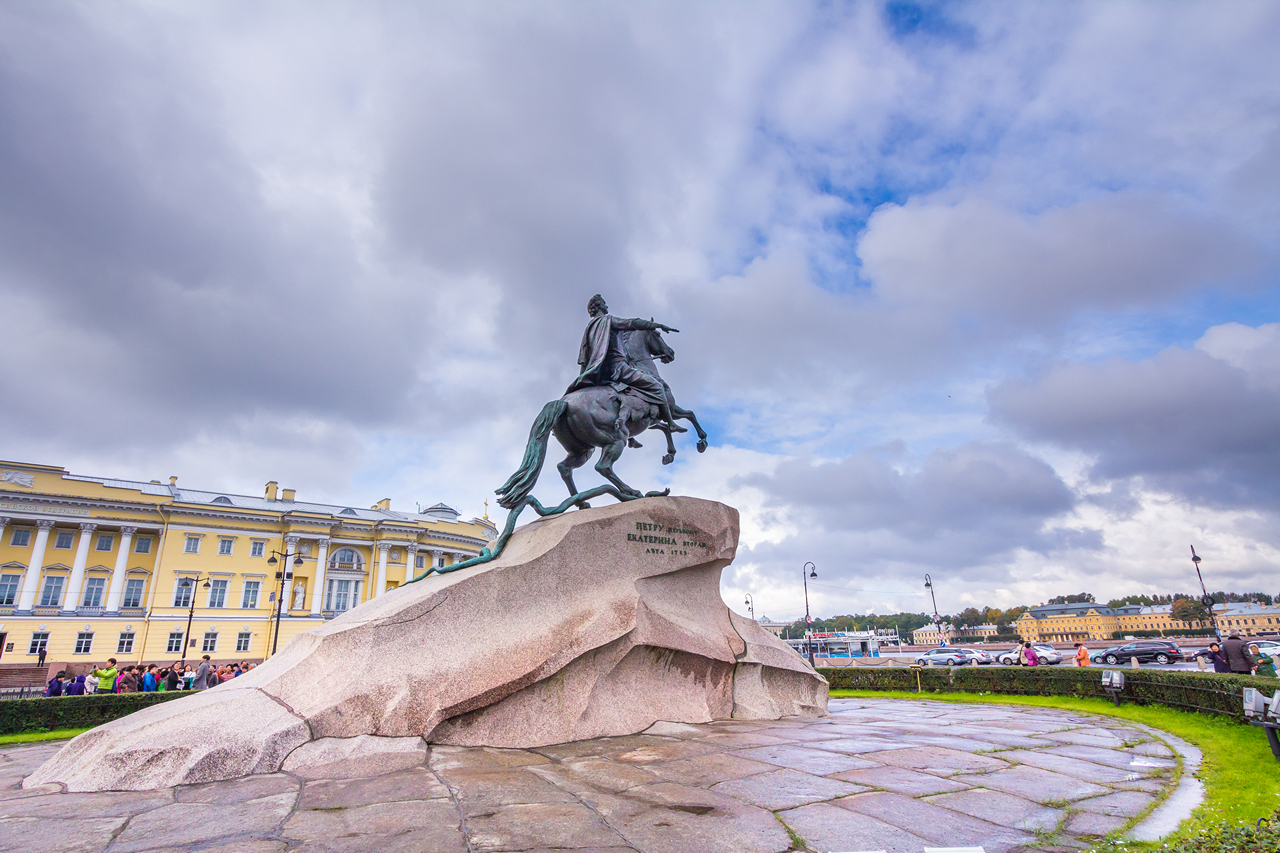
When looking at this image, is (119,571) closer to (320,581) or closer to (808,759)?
(320,581)

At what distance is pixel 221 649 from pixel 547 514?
51.0m

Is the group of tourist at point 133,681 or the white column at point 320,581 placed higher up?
the white column at point 320,581

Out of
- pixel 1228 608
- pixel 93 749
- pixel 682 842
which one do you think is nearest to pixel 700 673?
pixel 682 842

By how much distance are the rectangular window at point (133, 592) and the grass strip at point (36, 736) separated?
43418 millimetres

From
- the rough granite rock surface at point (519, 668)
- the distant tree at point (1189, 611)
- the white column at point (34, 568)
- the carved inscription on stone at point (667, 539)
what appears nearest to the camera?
the rough granite rock surface at point (519, 668)

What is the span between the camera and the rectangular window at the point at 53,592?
148 ft

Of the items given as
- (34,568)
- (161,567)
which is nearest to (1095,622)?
(161,567)

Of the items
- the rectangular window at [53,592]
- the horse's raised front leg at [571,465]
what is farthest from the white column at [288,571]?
the horse's raised front leg at [571,465]

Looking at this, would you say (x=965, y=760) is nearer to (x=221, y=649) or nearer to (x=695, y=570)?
(x=695, y=570)

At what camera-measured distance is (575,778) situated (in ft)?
17.2

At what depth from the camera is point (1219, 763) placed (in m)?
6.65

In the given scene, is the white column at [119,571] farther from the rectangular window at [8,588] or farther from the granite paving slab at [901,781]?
the granite paving slab at [901,781]

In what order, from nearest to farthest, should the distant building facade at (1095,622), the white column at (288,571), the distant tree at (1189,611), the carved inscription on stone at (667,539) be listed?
the carved inscription on stone at (667,539)
the white column at (288,571)
the distant tree at (1189,611)
the distant building facade at (1095,622)

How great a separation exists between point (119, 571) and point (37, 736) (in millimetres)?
43875
